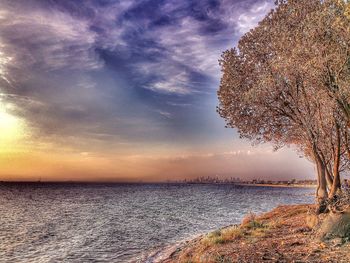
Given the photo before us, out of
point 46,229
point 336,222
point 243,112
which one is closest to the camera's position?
point 336,222

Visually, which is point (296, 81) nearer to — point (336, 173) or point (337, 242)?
point (336, 173)

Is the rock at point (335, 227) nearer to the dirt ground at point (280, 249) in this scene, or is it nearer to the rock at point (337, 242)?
the rock at point (337, 242)

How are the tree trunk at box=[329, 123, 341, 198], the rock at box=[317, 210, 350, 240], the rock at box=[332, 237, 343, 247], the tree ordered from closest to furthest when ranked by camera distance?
the rock at box=[332, 237, 343, 247], the rock at box=[317, 210, 350, 240], the tree, the tree trunk at box=[329, 123, 341, 198]

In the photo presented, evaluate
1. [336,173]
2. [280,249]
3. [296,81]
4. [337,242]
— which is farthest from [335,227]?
[296,81]

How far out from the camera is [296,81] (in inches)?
Result: 867

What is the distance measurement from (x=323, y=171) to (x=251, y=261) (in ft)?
51.1

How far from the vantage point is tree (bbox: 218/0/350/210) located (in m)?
17.0

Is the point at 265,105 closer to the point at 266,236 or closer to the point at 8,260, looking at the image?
the point at 266,236

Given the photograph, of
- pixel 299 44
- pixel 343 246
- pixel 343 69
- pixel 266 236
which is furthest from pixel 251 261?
pixel 299 44

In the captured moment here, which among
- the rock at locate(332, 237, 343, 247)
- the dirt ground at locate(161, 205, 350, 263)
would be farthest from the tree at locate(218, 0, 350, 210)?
the rock at locate(332, 237, 343, 247)

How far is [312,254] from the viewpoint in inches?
534

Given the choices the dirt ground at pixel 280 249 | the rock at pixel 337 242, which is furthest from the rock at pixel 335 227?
the dirt ground at pixel 280 249

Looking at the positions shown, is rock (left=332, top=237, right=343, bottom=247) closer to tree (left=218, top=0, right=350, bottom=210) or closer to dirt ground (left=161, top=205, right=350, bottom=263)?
dirt ground (left=161, top=205, right=350, bottom=263)

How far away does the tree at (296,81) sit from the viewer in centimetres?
1705
